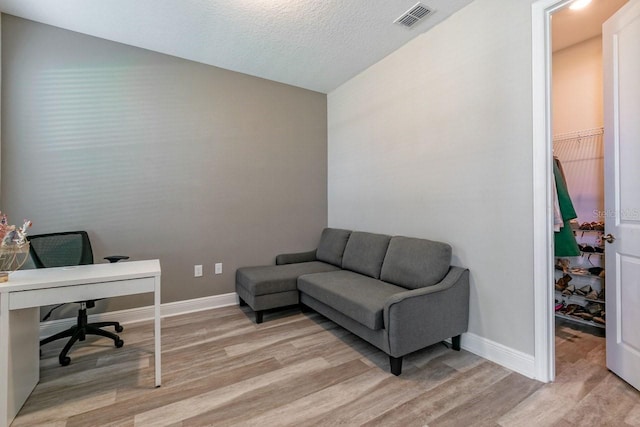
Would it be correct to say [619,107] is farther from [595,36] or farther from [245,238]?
[245,238]

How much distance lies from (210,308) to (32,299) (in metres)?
1.75

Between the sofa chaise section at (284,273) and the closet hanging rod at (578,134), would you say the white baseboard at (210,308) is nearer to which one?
the sofa chaise section at (284,273)

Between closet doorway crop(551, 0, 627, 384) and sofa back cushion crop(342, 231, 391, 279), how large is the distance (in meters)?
1.45

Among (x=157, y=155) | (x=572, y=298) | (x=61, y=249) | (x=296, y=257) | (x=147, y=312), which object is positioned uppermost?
(x=157, y=155)

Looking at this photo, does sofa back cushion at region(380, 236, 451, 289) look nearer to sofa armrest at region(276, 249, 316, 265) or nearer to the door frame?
the door frame

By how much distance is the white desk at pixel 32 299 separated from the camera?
57.0 inches

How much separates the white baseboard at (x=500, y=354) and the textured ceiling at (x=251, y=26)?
257 centimetres

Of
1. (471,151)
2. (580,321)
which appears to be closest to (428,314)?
(471,151)

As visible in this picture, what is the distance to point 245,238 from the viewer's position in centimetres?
335

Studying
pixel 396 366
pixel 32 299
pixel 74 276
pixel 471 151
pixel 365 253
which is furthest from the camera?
pixel 365 253

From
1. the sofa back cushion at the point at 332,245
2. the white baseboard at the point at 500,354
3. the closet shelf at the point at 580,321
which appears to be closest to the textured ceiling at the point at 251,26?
the sofa back cushion at the point at 332,245

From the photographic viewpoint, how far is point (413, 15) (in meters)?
2.33

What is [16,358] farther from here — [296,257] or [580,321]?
[580,321]

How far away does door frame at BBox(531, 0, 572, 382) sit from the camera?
1.79 m
